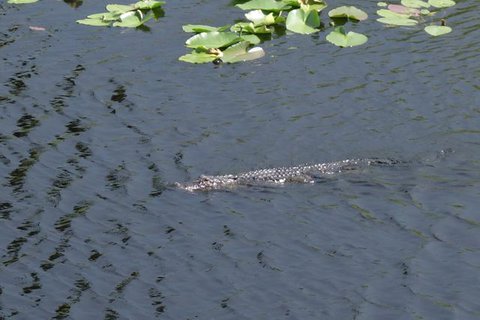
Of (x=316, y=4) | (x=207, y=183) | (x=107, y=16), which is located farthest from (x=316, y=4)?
(x=207, y=183)

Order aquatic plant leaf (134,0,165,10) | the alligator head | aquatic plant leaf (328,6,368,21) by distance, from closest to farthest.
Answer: the alligator head → aquatic plant leaf (328,6,368,21) → aquatic plant leaf (134,0,165,10)

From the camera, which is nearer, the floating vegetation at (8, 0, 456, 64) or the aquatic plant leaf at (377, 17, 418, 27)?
the floating vegetation at (8, 0, 456, 64)

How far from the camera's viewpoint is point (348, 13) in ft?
40.7

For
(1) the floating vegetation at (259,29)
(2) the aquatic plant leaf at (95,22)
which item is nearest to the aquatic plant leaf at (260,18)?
(1) the floating vegetation at (259,29)

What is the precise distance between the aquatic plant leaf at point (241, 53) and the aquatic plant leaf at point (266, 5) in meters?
1.01

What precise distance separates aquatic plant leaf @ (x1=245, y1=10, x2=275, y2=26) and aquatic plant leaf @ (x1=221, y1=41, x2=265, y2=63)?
1.91 feet

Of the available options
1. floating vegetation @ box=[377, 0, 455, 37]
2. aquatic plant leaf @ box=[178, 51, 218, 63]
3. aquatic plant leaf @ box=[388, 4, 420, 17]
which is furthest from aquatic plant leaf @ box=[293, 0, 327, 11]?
aquatic plant leaf @ box=[178, 51, 218, 63]

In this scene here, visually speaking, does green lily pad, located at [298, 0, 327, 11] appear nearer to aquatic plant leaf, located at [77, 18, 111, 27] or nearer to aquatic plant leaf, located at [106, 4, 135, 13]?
aquatic plant leaf, located at [106, 4, 135, 13]

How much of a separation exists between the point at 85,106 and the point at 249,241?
3.31 m

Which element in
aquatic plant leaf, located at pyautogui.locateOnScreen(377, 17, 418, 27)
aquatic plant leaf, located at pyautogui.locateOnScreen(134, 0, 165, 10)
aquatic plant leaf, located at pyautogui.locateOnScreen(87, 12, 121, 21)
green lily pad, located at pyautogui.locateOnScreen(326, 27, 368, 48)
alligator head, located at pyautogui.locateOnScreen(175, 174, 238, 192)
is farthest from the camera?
aquatic plant leaf, located at pyautogui.locateOnScreen(134, 0, 165, 10)

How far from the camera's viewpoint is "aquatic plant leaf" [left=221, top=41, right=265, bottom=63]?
11.6 meters

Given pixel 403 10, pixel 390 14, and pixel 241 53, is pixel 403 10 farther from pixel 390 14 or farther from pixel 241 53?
pixel 241 53

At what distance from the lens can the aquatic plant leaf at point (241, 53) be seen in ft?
38.2

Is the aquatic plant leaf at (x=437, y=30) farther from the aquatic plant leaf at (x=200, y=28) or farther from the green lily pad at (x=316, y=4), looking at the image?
the aquatic plant leaf at (x=200, y=28)
